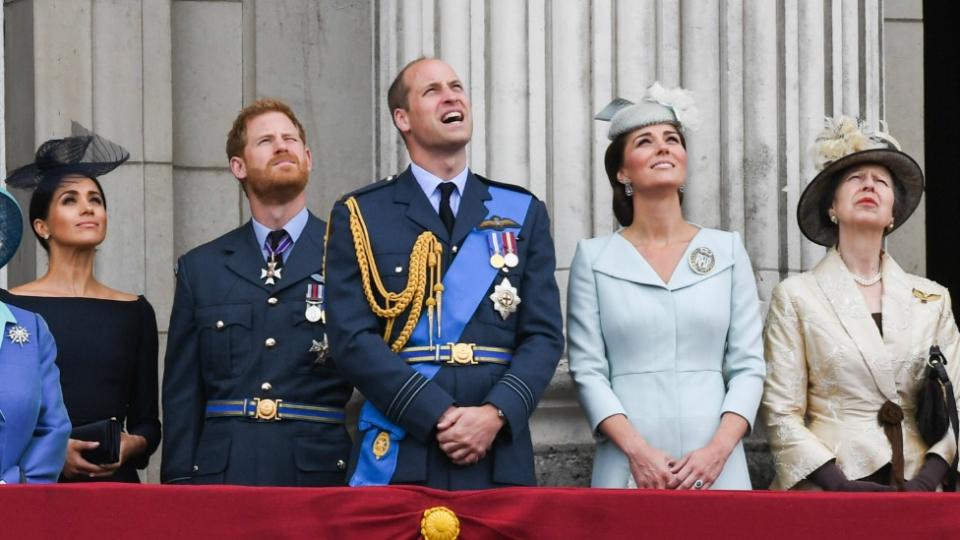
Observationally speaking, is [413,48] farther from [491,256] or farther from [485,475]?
[485,475]

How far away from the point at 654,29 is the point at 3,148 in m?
2.22

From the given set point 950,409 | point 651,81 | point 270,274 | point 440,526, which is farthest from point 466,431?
point 651,81

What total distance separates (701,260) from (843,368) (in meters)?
0.50

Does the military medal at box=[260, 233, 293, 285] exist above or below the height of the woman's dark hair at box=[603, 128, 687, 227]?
below

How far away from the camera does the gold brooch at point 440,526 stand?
17.7ft

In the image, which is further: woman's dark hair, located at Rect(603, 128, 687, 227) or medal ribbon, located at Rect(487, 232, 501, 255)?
woman's dark hair, located at Rect(603, 128, 687, 227)

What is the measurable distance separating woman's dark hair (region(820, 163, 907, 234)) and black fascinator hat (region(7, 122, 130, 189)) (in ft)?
7.18

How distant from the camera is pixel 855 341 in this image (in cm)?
648

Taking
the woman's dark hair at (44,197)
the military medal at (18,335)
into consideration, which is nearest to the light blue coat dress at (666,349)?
the military medal at (18,335)

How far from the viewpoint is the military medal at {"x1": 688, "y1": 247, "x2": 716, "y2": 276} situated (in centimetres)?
645

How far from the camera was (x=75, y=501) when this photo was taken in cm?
536

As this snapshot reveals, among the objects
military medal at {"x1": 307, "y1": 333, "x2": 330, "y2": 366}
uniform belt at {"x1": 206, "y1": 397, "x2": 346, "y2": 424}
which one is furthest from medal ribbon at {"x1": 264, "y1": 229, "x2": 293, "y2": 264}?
uniform belt at {"x1": 206, "y1": 397, "x2": 346, "y2": 424}

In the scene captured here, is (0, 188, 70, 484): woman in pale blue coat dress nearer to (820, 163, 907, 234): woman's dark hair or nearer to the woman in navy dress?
the woman in navy dress

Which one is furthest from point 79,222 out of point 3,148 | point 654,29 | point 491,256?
point 654,29
